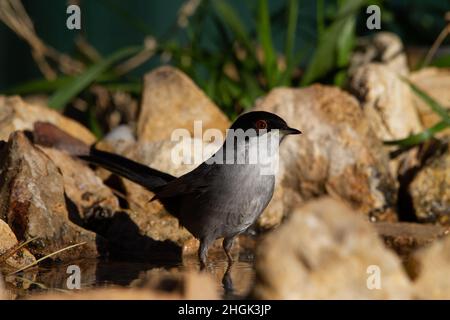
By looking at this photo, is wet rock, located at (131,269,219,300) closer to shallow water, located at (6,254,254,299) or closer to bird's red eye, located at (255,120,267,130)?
shallow water, located at (6,254,254,299)

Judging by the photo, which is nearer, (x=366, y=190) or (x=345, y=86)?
(x=366, y=190)

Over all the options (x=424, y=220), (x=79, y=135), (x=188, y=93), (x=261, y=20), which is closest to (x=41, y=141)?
(x=79, y=135)

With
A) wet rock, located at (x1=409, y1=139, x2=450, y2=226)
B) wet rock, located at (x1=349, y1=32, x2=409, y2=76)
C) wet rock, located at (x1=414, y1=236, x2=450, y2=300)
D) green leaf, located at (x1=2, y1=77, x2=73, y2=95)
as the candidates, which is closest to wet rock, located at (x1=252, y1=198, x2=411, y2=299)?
wet rock, located at (x1=414, y1=236, x2=450, y2=300)

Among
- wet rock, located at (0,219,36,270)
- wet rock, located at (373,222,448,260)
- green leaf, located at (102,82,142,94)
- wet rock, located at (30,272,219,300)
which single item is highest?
green leaf, located at (102,82,142,94)

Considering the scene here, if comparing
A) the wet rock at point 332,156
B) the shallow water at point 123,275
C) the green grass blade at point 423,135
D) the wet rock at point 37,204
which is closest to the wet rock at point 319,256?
the shallow water at point 123,275

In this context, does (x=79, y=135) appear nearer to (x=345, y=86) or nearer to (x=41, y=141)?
(x=41, y=141)

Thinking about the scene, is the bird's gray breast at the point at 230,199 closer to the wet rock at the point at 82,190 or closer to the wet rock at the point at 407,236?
the wet rock at the point at 82,190
